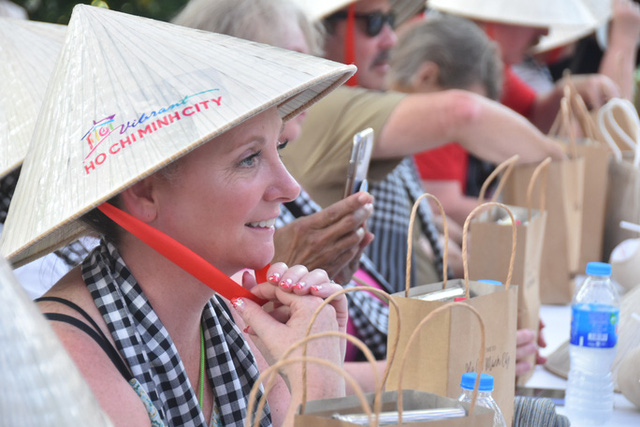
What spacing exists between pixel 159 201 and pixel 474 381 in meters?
0.48

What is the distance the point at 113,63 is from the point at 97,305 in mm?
312

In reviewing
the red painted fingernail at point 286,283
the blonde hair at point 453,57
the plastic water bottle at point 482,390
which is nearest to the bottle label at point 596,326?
the plastic water bottle at point 482,390

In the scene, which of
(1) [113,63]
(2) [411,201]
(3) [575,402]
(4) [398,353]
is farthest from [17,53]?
(2) [411,201]

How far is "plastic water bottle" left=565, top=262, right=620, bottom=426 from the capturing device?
151 cm

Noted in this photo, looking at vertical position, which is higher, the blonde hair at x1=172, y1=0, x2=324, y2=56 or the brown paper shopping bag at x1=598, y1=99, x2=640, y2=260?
the blonde hair at x1=172, y1=0, x2=324, y2=56

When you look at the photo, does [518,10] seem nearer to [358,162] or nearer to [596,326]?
[358,162]

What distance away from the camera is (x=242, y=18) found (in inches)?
81.4

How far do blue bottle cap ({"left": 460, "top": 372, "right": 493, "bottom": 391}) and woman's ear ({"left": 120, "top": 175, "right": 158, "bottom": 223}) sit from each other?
1.52 feet

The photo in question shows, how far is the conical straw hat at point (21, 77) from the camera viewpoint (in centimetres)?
150

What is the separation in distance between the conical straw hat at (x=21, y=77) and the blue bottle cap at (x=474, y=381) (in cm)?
85

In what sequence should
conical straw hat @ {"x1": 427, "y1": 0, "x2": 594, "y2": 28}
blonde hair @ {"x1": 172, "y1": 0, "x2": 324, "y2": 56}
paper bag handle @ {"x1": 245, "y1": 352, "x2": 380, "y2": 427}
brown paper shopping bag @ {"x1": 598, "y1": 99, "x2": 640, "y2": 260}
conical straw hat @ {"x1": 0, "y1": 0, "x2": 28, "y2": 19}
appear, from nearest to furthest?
paper bag handle @ {"x1": 245, "y1": 352, "x2": 380, "y2": 427} → blonde hair @ {"x1": 172, "y1": 0, "x2": 324, "y2": 56} → brown paper shopping bag @ {"x1": 598, "y1": 99, "x2": 640, "y2": 260} → conical straw hat @ {"x1": 0, "y1": 0, "x2": 28, "y2": 19} → conical straw hat @ {"x1": 427, "y1": 0, "x2": 594, "y2": 28}

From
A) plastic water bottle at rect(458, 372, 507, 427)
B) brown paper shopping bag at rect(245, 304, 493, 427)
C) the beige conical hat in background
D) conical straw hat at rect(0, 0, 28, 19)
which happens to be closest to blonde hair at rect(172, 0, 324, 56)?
plastic water bottle at rect(458, 372, 507, 427)

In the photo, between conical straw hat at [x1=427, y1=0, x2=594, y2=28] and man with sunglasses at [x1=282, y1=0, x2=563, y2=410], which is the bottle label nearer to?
man with sunglasses at [x1=282, y1=0, x2=563, y2=410]

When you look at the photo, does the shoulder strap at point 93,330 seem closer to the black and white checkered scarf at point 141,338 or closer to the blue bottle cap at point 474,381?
the black and white checkered scarf at point 141,338
